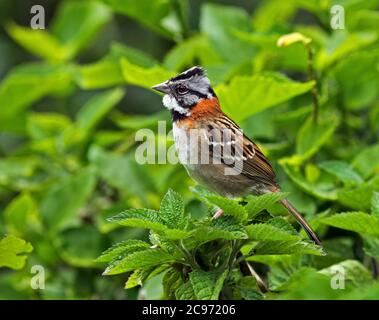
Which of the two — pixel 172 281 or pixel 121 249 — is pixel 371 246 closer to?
pixel 172 281

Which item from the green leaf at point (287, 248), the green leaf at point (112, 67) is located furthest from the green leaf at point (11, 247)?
the green leaf at point (112, 67)

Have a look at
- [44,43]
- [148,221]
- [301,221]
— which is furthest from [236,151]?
[44,43]

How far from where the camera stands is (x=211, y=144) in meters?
3.30

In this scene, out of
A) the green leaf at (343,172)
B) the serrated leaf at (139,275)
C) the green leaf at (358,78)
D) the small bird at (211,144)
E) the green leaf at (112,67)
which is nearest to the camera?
the serrated leaf at (139,275)

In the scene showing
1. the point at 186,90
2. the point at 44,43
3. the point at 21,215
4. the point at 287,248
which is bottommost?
the point at 287,248

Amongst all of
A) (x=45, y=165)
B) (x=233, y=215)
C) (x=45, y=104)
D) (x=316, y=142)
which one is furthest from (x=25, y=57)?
(x=233, y=215)

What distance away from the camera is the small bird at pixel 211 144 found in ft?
10.5

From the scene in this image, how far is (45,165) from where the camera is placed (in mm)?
4109

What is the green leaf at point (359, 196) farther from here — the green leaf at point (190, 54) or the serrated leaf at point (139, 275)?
the green leaf at point (190, 54)

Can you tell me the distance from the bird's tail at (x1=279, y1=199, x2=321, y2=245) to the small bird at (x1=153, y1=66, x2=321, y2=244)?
235 millimetres

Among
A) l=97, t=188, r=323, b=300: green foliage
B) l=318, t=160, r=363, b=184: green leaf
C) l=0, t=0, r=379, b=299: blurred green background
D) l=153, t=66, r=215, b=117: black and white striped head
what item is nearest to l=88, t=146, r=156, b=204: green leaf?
l=0, t=0, r=379, b=299: blurred green background

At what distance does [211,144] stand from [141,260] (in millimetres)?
1090

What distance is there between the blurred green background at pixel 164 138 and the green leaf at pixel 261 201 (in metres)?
0.62

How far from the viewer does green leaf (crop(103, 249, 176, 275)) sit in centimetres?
226
